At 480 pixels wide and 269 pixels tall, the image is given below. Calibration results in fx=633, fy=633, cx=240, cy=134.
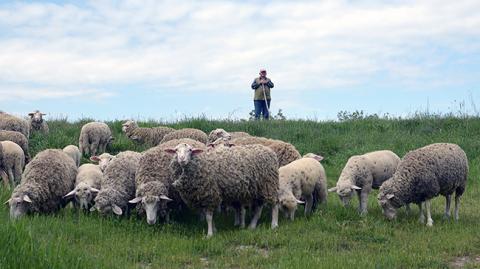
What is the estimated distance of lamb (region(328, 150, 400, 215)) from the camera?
1132 cm

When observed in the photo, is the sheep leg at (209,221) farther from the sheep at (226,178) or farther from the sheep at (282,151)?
the sheep at (282,151)

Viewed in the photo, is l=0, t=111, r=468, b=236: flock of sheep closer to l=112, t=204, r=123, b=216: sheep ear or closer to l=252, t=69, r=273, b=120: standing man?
l=112, t=204, r=123, b=216: sheep ear

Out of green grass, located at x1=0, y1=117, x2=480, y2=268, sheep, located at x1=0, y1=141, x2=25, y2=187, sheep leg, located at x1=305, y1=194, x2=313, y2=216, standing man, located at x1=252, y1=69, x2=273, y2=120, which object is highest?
standing man, located at x1=252, y1=69, x2=273, y2=120

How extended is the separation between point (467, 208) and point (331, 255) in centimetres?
503

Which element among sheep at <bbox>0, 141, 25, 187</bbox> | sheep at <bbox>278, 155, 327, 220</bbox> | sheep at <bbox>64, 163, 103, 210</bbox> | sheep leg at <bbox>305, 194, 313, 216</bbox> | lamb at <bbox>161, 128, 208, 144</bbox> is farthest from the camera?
lamb at <bbox>161, 128, 208, 144</bbox>

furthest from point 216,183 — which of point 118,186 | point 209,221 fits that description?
point 118,186

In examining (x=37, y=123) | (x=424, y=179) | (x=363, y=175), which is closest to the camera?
(x=424, y=179)

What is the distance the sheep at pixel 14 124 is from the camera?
1644 centimetres

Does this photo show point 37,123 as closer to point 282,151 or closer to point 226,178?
point 282,151

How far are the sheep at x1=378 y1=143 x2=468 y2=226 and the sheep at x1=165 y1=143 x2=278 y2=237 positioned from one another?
1966mm

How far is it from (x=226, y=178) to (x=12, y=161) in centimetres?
573

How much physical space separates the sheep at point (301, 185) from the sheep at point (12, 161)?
5.83 metres

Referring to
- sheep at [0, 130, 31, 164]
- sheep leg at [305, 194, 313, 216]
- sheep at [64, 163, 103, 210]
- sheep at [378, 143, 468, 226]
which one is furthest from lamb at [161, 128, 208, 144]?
sheep at [378, 143, 468, 226]

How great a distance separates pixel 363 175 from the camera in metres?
11.6
